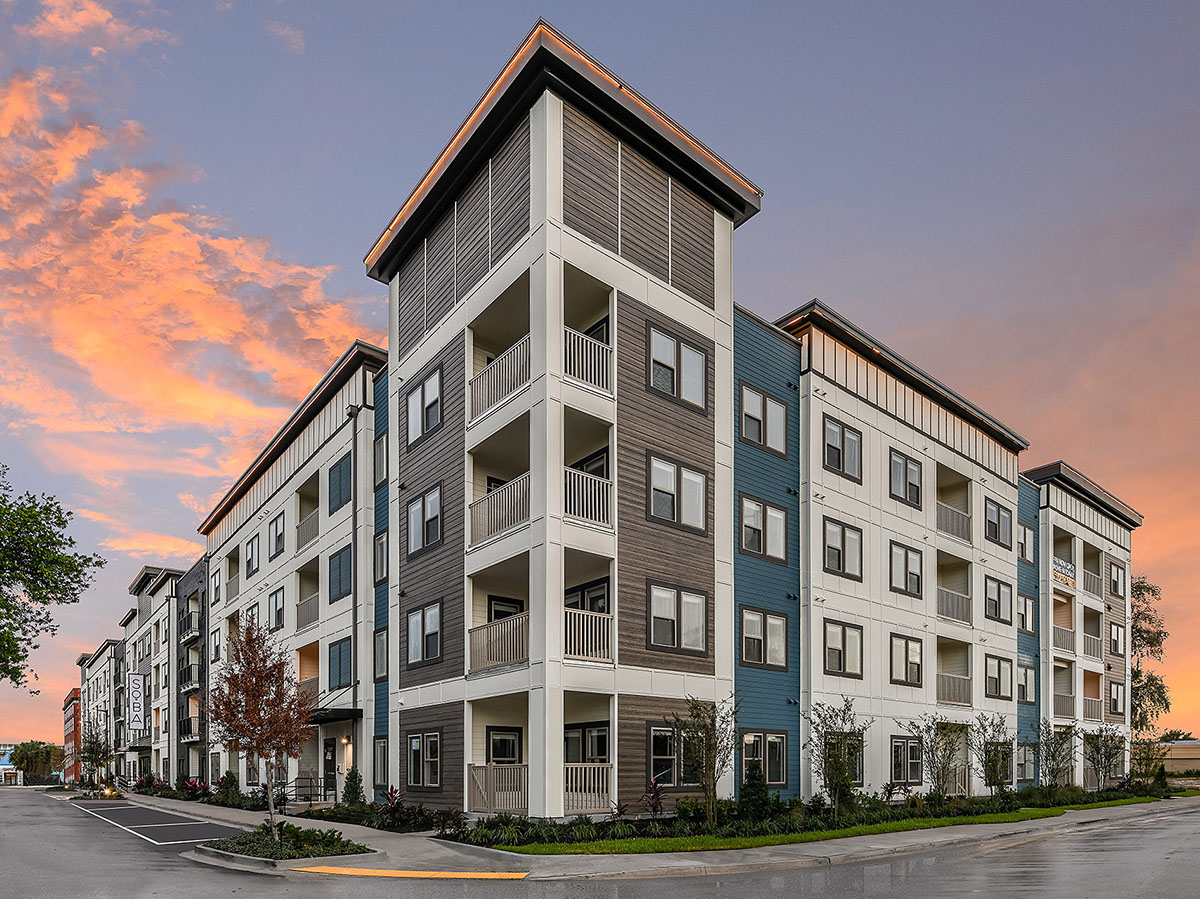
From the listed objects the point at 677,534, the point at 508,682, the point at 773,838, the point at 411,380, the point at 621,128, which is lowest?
the point at 773,838

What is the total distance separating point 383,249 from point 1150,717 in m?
65.6

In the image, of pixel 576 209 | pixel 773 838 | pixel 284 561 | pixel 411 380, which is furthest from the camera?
pixel 284 561

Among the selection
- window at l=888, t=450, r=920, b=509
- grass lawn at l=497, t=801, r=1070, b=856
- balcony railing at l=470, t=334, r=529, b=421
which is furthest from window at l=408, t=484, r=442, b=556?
window at l=888, t=450, r=920, b=509

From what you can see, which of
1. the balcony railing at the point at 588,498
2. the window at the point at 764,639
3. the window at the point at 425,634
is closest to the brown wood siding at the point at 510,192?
the balcony railing at the point at 588,498

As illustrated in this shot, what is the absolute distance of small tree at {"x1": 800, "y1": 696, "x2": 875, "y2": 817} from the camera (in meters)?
28.8

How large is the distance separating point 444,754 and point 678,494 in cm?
932

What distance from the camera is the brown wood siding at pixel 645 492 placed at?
84.8 ft

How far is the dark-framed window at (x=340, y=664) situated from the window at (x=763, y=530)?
15687mm

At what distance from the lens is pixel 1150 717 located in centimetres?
7344

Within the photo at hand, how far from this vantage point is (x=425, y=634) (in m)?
29.8

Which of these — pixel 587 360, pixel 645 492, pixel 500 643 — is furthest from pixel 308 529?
pixel 587 360

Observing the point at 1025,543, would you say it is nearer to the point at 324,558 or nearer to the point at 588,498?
the point at 588,498

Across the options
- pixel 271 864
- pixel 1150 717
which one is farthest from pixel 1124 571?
pixel 271 864

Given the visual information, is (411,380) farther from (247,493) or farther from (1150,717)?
(1150,717)
